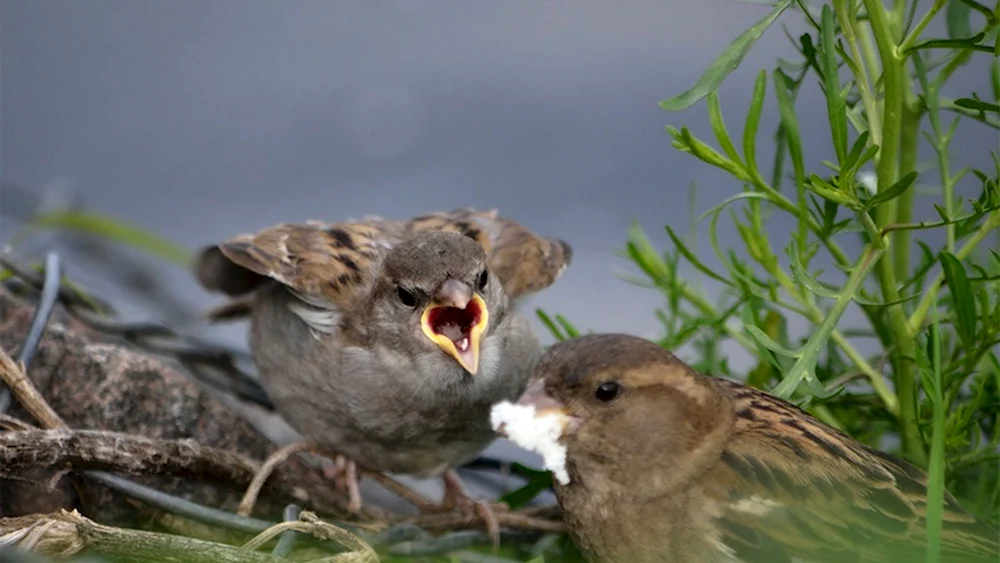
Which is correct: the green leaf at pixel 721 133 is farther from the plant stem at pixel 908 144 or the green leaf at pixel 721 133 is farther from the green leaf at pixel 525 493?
the green leaf at pixel 525 493

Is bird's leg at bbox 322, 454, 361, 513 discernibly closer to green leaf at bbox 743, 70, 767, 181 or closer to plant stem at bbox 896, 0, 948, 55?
green leaf at bbox 743, 70, 767, 181

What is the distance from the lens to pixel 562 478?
4.20 ft

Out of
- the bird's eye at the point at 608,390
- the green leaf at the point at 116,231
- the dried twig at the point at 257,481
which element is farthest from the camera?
the green leaf at the point at 116,231

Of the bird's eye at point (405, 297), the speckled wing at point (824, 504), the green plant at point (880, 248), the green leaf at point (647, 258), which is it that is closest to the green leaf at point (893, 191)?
the green plant at point (880, 248)

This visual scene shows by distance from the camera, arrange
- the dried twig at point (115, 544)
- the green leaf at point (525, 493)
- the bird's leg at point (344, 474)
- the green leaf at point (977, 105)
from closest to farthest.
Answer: the dried twig at point (115, 544) → the green leaf at point (977, 105) → the green leaf at point (525, 493) → the bird's leg at point (344, 474)

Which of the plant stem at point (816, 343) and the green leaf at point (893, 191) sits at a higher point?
the green leaf at point (893, 191)

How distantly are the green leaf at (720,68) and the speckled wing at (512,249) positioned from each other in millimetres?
724

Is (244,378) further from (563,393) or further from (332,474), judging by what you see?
(563,393)

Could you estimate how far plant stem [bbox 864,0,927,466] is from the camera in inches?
44.9

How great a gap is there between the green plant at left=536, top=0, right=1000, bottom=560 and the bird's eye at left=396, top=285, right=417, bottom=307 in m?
0.21

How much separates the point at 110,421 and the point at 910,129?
108 cm

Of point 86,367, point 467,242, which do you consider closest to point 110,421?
point 86,367

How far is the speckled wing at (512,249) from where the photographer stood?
1807 millimetres

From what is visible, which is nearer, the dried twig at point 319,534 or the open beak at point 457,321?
the dried twig at point 319,534
